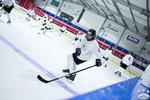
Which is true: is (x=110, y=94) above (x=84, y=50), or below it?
below

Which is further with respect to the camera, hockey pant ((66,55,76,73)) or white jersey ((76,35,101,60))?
hockey pant ((66,55,76,73))

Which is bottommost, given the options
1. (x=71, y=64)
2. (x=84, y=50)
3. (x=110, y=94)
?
(x=110, y=94)

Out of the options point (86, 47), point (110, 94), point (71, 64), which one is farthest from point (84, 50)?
point (110, 94)

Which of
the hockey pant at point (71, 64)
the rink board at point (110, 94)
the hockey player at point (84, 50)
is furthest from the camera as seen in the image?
the hockey pant at point (71, 64)

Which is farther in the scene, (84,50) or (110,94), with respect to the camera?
(110,94)

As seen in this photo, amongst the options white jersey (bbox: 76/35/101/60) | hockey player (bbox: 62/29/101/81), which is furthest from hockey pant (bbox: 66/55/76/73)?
white jersey (bbox: 76/35/101/60)

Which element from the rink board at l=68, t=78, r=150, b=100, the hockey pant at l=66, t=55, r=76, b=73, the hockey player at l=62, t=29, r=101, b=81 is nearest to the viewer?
the rink board at l=68, t=78, r=150, b=100

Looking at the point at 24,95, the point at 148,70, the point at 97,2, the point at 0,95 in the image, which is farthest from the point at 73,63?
the point at 97,2

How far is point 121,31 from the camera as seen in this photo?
46.9 feet

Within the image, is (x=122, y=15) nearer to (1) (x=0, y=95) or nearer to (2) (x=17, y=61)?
(2) (x=17, y=61)

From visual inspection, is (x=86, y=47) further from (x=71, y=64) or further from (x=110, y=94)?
(x=110, y=94)

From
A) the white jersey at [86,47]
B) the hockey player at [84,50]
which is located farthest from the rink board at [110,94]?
the white jersey at [86,47]

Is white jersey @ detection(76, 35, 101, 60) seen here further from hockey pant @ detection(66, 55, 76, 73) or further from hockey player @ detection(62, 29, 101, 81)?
hockey pant @ detection(66, 55, 76, 73)

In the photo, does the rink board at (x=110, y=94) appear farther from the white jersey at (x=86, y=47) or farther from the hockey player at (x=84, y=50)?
the white jersey at (x=86, y=47)
